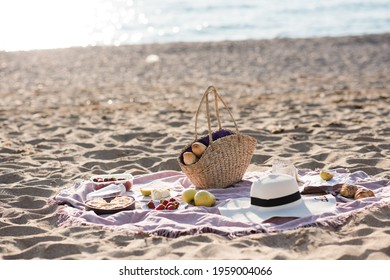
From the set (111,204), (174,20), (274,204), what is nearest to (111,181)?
(111,204)

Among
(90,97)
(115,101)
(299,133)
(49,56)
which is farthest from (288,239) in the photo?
(49,56)

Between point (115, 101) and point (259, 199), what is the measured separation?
19.7 ft

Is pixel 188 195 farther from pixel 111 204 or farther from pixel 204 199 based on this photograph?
pixel 111 204

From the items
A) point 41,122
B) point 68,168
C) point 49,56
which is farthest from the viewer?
point 49,56

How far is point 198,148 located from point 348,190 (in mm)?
1221

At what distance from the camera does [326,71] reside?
494 inches

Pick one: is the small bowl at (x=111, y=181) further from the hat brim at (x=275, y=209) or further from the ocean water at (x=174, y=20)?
the ocean water at (x=174, y=20)

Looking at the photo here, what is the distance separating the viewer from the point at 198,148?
16.0ft

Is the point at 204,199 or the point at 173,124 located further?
the point at 173,124

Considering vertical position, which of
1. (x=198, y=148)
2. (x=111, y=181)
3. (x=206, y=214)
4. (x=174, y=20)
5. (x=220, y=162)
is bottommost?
(x=206, y=214)

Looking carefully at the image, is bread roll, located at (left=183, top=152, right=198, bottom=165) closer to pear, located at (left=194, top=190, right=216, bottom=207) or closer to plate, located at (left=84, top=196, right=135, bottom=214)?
pear, located at (left=194, top=190, right=216, bottom=207)

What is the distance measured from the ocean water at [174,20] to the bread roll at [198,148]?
1626 centimetres

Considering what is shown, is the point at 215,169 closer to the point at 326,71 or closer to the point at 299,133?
the point at 299,133

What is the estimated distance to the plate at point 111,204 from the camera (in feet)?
14.5
